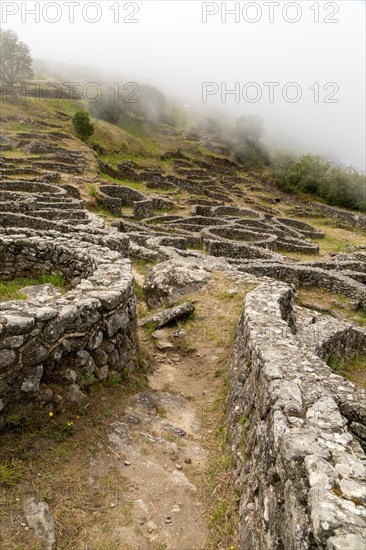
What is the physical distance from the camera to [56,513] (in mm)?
4598

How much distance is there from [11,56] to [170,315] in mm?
97977

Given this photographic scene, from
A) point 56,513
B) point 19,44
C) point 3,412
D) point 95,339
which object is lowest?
point 56,513

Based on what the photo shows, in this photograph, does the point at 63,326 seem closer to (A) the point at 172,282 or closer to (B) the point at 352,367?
(A) the point at 172,282

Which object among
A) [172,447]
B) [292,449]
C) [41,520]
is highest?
[292,449]

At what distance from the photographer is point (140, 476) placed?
5551 mm

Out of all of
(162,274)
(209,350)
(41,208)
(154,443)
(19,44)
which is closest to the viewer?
(154,443)

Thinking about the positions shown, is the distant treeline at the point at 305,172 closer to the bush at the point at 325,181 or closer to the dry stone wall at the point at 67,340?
the bush at the point at 325,181

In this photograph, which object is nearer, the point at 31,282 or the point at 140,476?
the point at 140,476

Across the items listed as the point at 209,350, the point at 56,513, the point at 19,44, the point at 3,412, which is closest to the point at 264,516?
the point at 56,513

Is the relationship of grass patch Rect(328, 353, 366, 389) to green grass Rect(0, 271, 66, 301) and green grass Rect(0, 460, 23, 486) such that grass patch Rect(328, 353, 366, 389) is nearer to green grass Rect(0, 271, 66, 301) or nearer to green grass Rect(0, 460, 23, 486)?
green grass Rect(0, 271, 66, 301)

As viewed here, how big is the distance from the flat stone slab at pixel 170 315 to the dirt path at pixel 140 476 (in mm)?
2488

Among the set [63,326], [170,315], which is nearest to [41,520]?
[63,326]

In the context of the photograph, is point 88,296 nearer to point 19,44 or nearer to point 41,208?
point 41,208

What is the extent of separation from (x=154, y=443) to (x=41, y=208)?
2227 centimetres
